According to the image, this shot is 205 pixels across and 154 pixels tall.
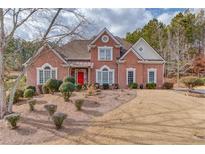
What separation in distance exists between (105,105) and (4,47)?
479 centimetres

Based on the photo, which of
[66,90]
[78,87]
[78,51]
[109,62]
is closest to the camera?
[66,90]

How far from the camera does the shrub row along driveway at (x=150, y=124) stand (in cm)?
863

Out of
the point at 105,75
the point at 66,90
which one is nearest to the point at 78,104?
the point at 66,90

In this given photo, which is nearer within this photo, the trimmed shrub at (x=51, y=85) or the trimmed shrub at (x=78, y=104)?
the trimmed shrub at (x=78, y=104)

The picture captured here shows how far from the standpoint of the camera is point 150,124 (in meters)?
10.0

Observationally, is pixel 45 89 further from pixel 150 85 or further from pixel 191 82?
pixel 191 82

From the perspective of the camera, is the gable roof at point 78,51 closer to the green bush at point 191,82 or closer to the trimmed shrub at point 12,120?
the green bush at point 191,82

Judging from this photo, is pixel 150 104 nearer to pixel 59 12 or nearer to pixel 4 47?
pixel 59 12

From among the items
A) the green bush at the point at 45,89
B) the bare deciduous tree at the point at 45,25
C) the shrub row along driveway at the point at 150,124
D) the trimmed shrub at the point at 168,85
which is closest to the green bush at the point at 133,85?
the trimmed shrub at the point at 168,85

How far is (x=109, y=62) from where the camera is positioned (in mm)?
18812

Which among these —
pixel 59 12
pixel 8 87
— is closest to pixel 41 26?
pixel 59 12

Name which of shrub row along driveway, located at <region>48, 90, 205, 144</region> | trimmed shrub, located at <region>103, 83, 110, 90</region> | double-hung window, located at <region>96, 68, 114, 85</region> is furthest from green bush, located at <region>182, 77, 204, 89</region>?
trimmed shrub, located at <region>103, 83, 110, 90</region>

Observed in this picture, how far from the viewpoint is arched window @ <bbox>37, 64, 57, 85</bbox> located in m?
15.4

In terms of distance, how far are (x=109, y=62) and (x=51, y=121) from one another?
9263 mm
